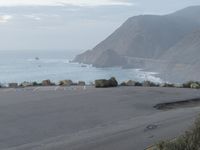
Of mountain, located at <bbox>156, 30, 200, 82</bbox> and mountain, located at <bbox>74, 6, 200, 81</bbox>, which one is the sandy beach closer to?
mountain, located at <bbox>156, 30, 200, 82</bbox>

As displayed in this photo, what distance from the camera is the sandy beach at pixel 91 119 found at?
1246 cm

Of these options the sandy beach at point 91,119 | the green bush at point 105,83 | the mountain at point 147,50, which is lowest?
the sandy beach at point 91,119

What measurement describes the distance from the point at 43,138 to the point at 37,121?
281 cm

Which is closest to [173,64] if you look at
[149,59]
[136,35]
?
[149,59]

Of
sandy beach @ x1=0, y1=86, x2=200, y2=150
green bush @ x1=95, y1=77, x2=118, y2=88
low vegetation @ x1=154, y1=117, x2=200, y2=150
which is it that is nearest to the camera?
low vegetation @ x1=154, y1=117, x2=200, y2=150

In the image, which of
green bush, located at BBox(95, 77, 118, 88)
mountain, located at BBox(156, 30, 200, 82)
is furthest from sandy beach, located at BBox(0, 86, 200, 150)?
mountain, located at BBox(156, 30, 200, 82)

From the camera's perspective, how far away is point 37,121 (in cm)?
1585

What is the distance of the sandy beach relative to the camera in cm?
1246

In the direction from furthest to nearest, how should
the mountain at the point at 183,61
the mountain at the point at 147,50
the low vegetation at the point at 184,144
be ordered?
the mountain at the point at 147,50, the mountain at the point at 183,61, the low vegetation at the point at 184,144

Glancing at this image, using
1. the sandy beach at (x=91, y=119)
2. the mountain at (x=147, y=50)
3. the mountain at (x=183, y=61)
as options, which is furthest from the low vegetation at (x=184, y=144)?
the mountain at (x=147, y=50)

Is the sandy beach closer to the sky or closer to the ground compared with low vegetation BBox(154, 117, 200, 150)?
closer to the ground

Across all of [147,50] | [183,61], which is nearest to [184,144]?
[183,61]

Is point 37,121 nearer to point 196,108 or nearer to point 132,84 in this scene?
point 196,108

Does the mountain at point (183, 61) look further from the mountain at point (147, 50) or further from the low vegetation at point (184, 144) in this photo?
the low vegetation at point (184, 144)
